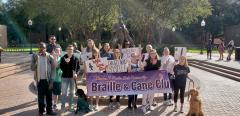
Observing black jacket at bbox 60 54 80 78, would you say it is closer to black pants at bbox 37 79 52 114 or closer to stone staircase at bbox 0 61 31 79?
black pants at bbox 37 79 52 114

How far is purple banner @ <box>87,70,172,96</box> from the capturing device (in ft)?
33.5

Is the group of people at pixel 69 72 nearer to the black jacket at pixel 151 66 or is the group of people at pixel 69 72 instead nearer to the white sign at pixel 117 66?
the black jacket at pixel 151 66

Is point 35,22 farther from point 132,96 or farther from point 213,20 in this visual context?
point 132,96

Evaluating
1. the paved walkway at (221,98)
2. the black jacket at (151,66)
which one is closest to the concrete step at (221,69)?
the paved walkway at (221,98)

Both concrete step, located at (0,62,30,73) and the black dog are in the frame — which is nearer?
the black dog

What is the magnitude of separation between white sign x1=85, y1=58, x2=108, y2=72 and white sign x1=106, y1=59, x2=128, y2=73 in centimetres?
17

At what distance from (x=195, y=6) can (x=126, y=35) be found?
2081cm

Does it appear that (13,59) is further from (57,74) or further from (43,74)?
(43,74)

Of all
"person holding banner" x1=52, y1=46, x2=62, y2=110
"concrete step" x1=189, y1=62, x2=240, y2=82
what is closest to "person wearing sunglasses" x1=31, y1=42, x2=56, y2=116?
"person holding banner" x1=52, y1=46, x2=62, y2=110

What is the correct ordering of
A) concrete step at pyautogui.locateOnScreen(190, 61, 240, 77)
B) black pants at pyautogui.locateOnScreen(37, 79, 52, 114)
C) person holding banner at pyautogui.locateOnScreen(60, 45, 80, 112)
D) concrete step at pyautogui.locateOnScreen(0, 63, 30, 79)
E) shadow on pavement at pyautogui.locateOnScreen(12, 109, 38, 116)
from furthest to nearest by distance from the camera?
concrete step at pyautogui.locateOnScreen(190, 61, 240, 77) → concrete step at pyautogui.locateOnScreen(0, 63, 30, 79) → shadow on pavement at pyautogui.locateOnScreen(12, 109, 38, 116) → person holding banner at pyautogui.locateOnScreen(60, 45, 80, 112) → black pants at pyautogui.locateOnScreen(37, 79, 52, 114)

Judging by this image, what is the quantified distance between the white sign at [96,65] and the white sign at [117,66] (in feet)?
0.56

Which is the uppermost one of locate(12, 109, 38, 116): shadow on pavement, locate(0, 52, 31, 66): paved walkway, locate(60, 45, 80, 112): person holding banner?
locate(60, 45, 80, 112): person holding banner

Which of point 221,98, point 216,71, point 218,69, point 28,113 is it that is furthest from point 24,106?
point 218,69

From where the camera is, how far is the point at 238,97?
1261cm
